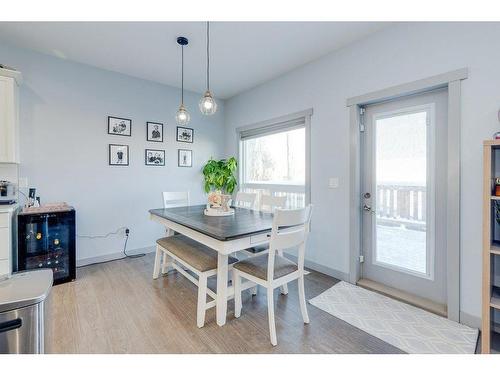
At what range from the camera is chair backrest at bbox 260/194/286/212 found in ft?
9.28

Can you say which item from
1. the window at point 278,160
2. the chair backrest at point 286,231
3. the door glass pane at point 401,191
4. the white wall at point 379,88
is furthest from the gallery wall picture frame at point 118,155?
the door glass pane at point 401,191

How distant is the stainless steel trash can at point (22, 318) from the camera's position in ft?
2.46

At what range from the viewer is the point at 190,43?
272cm

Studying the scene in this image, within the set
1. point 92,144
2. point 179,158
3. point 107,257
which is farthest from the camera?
point 179,158

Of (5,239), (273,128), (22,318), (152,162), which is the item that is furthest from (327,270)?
(5,239)

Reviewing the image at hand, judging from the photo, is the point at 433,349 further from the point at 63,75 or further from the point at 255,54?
the point at 63,75

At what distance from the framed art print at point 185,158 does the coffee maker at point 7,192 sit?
2087 mm

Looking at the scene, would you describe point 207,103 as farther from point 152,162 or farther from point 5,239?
point 5,239

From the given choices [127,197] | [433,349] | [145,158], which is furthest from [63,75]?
[433,349]

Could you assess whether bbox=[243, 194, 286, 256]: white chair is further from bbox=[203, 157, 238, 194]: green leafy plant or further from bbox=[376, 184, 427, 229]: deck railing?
bbox=[203, 157, 238, 194]: green leafy plant

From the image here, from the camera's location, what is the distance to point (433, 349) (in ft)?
5.55

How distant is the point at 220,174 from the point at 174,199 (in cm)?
114

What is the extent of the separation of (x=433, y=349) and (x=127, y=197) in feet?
12.5

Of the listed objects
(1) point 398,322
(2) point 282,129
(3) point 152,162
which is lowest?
(1) point 398,322
